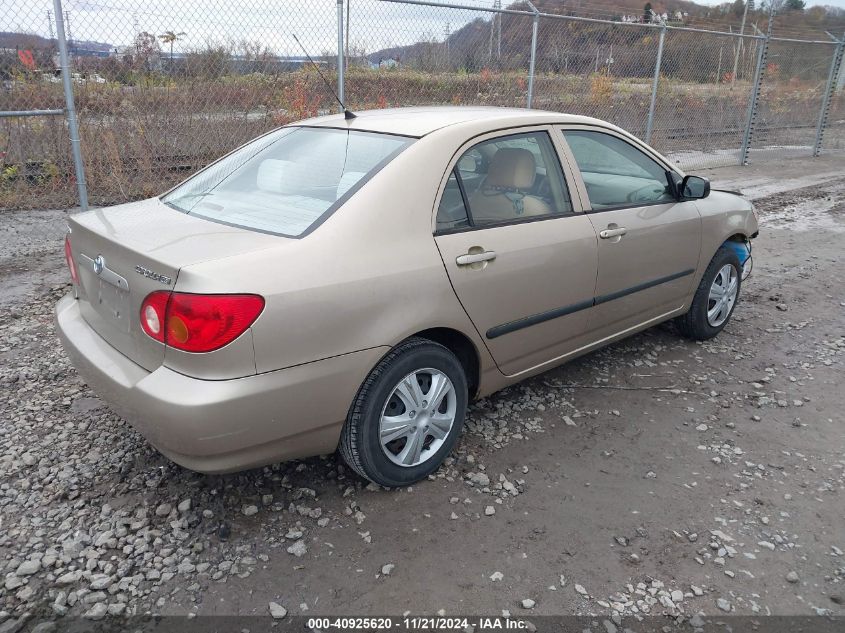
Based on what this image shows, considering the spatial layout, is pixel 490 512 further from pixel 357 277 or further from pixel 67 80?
pixel 67 80

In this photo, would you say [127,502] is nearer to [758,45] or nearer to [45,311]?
[45,311]

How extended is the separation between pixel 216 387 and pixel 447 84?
6998mm

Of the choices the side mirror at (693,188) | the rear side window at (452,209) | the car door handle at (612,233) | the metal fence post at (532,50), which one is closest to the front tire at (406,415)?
the rear side window at (452,209)

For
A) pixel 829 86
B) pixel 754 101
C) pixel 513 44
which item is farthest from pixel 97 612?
pixel 829 86

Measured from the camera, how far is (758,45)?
1295 cm

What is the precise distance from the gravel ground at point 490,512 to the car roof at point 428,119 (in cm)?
157

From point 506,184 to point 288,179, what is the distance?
1.09 meters

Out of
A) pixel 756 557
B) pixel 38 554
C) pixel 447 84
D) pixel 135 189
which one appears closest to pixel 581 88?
pixel 447 84

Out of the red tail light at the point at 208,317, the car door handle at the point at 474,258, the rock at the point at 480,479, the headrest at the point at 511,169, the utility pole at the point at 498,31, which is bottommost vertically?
the rock at the point at 480,479

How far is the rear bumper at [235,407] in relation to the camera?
2414mm

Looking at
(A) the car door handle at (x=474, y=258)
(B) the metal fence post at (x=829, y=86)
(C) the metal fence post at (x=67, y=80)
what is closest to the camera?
(A) the car door handle at (x=474, y=258)

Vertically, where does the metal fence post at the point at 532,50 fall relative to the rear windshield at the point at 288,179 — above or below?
above

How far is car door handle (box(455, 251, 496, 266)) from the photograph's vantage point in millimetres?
3037

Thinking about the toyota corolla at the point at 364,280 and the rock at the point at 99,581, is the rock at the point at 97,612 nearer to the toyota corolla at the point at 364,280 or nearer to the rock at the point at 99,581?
the rock at the point at 99,581
